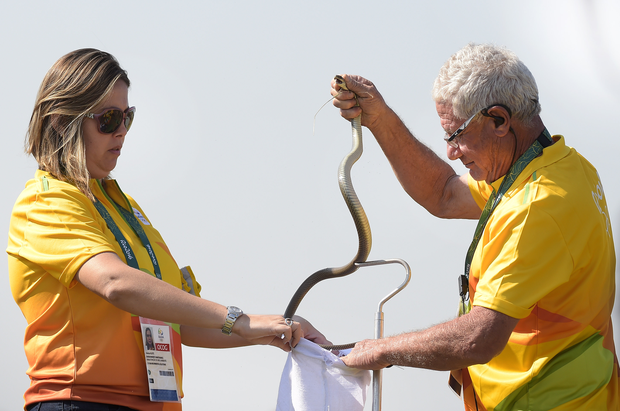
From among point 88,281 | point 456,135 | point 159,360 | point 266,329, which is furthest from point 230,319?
point 456,135

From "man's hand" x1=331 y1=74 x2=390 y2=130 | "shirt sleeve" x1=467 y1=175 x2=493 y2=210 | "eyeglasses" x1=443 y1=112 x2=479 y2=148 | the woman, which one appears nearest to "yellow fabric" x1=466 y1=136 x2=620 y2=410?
"eyeglasses" x1=443 y1=112 x2=479 y2=148

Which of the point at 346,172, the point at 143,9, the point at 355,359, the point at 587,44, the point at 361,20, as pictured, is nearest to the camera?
the point at 355,359

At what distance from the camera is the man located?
1.48 metres

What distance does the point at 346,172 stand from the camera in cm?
214

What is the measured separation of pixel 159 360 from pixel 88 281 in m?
0.34

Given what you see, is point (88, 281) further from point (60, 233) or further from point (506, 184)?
point (506, 184)

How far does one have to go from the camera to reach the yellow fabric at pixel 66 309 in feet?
4.93

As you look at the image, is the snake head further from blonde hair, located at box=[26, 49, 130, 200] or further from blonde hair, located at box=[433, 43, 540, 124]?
blonde hair, located at box=[26, 49, 130, 200]

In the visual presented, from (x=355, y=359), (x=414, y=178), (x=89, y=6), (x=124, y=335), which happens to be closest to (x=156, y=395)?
(x=124, y=335)

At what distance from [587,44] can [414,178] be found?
1.01 metres

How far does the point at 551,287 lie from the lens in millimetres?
1468

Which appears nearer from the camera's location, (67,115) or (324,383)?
(67,115)

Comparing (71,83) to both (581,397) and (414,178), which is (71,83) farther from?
(581,397)

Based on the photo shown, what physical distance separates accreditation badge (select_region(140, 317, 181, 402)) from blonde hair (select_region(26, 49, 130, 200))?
451 millimetres
